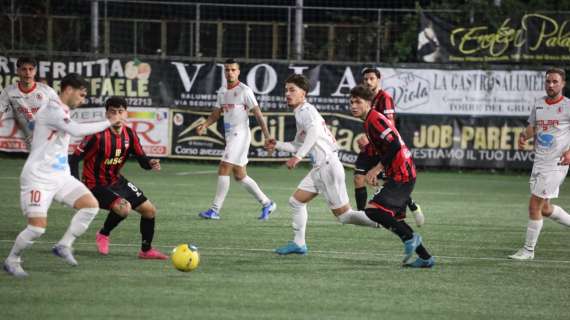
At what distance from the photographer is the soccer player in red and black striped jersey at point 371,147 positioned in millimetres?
12156

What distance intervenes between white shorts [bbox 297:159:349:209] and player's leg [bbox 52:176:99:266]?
2.57 m

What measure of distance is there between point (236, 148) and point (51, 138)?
555 cm

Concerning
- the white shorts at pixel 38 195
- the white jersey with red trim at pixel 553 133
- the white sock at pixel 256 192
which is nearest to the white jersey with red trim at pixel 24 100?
the white sock at pixel 256 192

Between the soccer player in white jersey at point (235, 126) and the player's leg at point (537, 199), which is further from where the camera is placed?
the soccer player in white jersey at point (235, 126)

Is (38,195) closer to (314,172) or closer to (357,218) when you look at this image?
(314,172)

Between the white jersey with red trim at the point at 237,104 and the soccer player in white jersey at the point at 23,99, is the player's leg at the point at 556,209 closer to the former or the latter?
the white jersey with red trim at the point at 237,104

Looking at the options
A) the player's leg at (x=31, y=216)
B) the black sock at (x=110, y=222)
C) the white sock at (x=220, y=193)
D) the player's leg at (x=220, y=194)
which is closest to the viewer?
the player's leg at (x=31, y=216)

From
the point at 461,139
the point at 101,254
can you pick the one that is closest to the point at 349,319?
the point at 101,254

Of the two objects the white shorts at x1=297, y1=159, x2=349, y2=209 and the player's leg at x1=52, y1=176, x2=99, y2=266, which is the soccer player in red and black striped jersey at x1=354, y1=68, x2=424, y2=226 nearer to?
the white shorts at x1=297, y1=159, x2=349, y2=209

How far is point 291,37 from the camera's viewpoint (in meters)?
23.8

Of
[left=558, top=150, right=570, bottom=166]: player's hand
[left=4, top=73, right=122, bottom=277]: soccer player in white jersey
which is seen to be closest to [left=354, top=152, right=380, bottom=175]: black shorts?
[left=558, top=150, right=570, bottom=166]: player's hand

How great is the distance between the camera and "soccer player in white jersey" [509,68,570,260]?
10156 millimetres

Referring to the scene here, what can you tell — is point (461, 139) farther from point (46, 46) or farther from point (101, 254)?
point (101, 254)

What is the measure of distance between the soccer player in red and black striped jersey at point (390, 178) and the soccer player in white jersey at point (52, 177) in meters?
2.62
